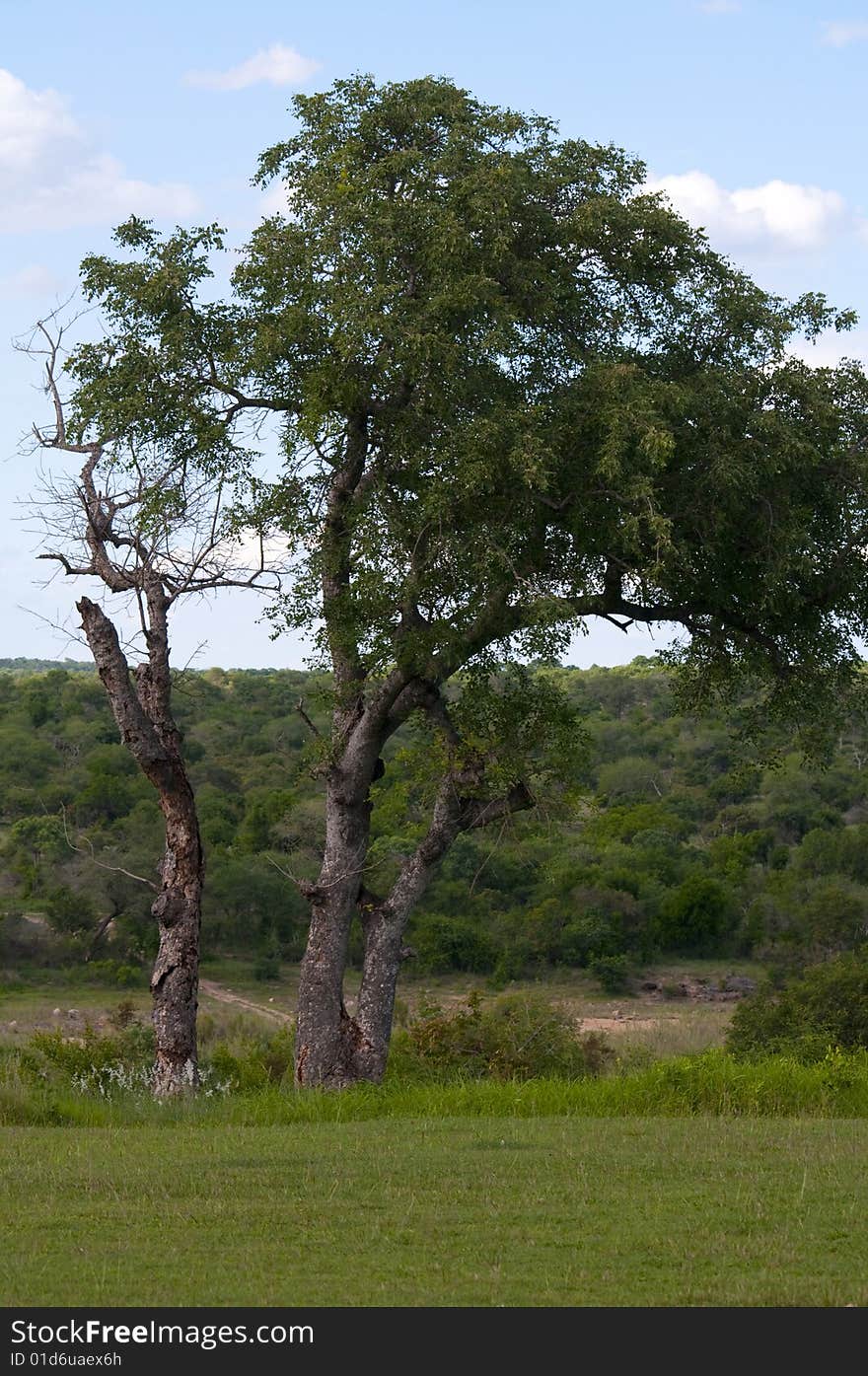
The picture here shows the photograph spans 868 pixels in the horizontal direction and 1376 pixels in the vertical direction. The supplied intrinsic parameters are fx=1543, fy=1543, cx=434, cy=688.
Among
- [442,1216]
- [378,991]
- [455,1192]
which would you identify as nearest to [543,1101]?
[378,991]

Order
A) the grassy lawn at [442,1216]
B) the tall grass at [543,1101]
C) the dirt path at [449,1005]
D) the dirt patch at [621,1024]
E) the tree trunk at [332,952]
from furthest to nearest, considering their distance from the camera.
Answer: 1. the dirt path at [449,1005]
2. the dirt patch at [621,1024]
3. the tree trunk at [332,952]
4. the tall grass at [543,1101]
5. the grassy lawn at [442,1216]

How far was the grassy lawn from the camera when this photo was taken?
5578 millimetres

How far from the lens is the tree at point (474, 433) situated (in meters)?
12.5

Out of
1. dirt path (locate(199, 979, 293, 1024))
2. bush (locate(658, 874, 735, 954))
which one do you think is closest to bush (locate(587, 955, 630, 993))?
bush (locate(658, 874, 735, 954))

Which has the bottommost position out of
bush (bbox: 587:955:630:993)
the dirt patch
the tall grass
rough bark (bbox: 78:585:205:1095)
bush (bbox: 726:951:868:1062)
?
the dirt patch

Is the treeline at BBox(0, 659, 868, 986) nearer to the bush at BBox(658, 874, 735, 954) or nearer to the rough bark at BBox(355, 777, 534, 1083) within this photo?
the bush at BBox(658, 874, 735, 954)

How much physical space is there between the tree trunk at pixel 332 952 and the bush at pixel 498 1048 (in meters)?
1.45

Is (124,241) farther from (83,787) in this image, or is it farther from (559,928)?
(83,787)

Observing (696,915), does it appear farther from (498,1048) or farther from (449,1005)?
(498,1048)

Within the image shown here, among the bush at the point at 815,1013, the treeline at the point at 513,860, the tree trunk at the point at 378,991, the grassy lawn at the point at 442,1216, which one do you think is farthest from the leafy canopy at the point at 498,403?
the treeline at the point at 513,860

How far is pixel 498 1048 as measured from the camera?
1645cm

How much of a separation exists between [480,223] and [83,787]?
3340 cm

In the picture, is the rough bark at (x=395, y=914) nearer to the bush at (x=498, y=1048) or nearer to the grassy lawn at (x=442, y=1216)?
the bush at (x=498, y=1048)

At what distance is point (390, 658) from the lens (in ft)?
43.4
